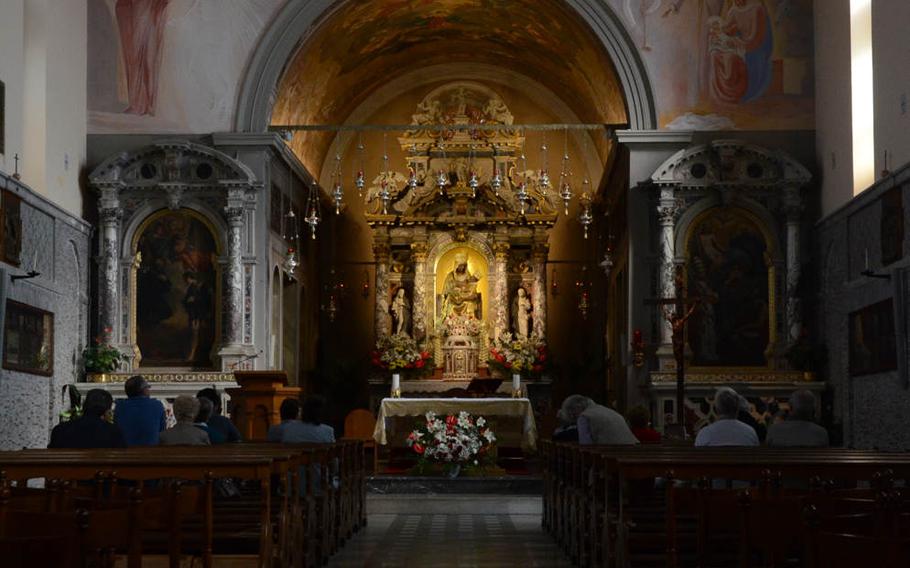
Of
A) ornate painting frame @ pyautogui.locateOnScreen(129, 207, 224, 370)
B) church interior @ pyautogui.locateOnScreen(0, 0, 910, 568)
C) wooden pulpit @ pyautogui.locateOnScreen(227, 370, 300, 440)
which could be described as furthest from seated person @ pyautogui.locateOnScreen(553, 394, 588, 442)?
ornate painting frame @ pyautogui.locateOnScreen(129, 207, 224, 370)

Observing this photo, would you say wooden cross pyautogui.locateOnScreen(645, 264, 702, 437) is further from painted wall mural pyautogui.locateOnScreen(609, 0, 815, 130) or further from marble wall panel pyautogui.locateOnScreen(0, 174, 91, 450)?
marble wall panel pyautogui.locateOnScreen(0, 174, 91, 450)

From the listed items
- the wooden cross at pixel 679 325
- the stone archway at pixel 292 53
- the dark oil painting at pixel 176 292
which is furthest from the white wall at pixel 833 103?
the dark oil painting at pixel 176 292

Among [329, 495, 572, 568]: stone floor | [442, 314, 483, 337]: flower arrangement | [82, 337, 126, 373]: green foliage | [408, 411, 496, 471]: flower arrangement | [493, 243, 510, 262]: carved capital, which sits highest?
[493, 243, 510, 262]: carved capital

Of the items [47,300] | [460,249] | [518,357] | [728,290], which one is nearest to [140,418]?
[47,300]

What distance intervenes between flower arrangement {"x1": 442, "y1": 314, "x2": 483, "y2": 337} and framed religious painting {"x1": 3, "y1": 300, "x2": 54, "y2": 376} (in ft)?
28.9

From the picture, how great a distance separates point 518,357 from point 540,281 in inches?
78.4

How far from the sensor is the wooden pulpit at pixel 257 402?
17.7 meters

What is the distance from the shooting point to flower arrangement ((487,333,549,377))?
25.0 meters

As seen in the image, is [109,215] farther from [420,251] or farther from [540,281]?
[540,281]

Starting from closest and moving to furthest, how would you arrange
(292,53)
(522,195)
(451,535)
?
1. (451,535)
2. (292,53)
3. (522,195)

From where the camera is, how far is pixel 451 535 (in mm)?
13742

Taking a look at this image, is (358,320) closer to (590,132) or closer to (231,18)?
(590,132)

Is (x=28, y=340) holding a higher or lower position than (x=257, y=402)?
higher

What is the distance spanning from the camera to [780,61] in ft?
69.7
